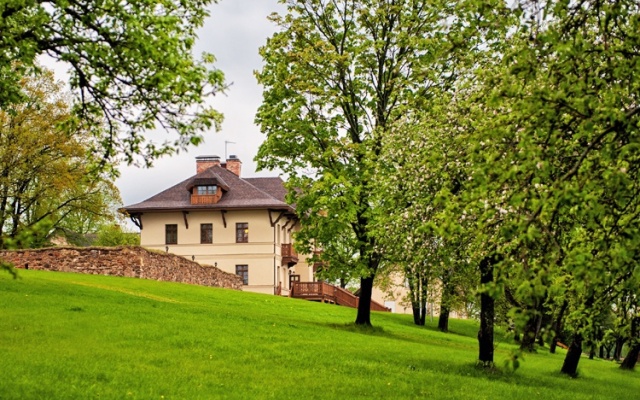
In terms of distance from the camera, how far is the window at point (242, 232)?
193ft

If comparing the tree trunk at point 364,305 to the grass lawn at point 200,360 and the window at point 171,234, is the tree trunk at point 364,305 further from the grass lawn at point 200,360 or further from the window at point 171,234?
the window at point 171,234

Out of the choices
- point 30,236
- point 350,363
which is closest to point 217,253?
point 350,363

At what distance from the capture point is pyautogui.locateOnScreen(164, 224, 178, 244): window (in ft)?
194

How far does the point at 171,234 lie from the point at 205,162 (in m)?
9.83

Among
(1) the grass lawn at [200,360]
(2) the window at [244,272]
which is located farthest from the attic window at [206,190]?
(1) the grass lawn at [200,360]

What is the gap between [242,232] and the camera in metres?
58.8

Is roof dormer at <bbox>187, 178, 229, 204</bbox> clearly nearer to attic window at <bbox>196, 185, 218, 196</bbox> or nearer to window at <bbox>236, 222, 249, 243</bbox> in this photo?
attic window at <bbox>196, 185, 218, 196</bbox>

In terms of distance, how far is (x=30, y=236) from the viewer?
19.8ft

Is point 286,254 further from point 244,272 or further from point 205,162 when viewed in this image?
point 205,162

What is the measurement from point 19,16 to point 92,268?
26923mm

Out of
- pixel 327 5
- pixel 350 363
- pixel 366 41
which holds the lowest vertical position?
pixel 350 363

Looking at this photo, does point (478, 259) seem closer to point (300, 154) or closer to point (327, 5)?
point (300, 154)

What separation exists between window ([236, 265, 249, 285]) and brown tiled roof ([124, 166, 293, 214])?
4999 millimetres

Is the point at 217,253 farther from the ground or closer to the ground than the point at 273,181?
closer to the ground
